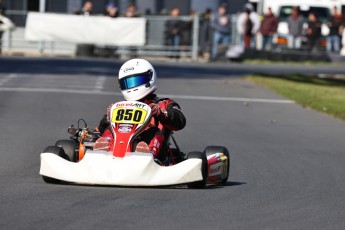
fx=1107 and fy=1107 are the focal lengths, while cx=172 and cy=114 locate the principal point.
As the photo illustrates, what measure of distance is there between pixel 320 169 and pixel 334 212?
310cm

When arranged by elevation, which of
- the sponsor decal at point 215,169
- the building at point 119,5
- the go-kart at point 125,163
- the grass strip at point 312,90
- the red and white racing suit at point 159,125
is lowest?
the grass strip at point 312,90

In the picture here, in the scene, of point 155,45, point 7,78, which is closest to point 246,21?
point 155,45

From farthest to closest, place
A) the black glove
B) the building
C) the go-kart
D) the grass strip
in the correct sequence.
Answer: the building < the grass strip < the black glove < the go-kart

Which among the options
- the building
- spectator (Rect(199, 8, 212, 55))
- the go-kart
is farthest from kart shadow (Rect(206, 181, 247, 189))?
the building

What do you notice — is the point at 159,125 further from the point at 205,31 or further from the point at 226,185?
the point at 205,31

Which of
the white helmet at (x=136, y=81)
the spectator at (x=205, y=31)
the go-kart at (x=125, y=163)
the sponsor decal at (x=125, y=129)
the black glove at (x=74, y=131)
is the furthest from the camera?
the spectator at (x=205, y=31)

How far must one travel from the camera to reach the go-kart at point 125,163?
9250 millimetres

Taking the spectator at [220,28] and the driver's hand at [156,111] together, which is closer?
the driver's hand at [156,111]

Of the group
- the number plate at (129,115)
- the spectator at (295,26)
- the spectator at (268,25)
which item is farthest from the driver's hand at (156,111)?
the spectator at (295,26)

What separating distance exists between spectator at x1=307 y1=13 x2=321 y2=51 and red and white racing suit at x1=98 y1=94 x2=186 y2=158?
91.4 ft

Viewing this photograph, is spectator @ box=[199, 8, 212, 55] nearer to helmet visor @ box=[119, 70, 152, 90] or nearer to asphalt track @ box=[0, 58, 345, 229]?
asphalt track @ box=[0, 58, 345, 229]

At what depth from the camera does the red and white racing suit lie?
9.95 metres

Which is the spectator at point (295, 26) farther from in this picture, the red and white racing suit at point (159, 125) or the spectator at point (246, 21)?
the red and white racing suit at point (159, 125)

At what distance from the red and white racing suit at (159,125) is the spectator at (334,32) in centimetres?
2802
